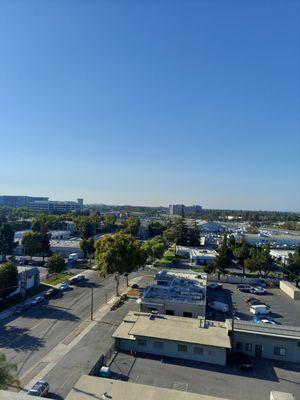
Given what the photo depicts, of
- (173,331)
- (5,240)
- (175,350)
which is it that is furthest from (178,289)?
(5,240)

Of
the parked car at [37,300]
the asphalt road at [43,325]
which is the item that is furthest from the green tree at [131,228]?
the parked car at [37,300]

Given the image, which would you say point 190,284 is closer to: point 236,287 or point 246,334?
point 236,287

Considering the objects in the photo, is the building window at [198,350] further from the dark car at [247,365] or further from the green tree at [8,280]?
the green tree at [8,280]

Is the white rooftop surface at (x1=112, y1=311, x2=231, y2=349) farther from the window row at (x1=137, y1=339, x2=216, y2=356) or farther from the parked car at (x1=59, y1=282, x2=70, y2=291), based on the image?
the parked car at (x1=59, y1=282, x2=70, y2=291)

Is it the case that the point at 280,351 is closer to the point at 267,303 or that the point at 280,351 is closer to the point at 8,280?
the point at 267,303

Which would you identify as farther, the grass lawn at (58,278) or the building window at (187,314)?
the grass lawn at (58,278)
